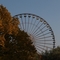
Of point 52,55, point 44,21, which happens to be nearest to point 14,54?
point 44,21

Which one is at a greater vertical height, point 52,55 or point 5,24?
point 5,24

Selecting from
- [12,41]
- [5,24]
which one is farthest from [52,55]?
[5,24]

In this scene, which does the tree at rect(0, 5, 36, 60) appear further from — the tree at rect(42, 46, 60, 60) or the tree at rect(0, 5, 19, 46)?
the tree at rect(42, 46, 60, 60)

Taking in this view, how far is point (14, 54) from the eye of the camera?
3381cm

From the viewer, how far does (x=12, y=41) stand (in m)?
34.8

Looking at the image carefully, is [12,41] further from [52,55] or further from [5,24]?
[52,55]

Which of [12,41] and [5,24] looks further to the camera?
[12,41]

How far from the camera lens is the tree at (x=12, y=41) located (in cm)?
3136

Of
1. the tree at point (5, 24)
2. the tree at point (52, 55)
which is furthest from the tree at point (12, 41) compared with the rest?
the tree at point (52, 55)

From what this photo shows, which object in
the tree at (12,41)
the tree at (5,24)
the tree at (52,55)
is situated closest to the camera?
the tree at (5,24)

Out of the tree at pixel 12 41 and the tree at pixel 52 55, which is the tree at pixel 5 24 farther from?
the tree at pixel 52 55

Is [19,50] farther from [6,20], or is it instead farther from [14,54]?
[6,20]

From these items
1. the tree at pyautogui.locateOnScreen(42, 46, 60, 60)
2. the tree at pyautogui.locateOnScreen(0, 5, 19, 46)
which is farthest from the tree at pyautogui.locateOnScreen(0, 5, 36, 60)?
the tree at pyautogui.locateOnScreen(42, 46, 60, 60)

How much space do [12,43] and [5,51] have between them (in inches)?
67.3
